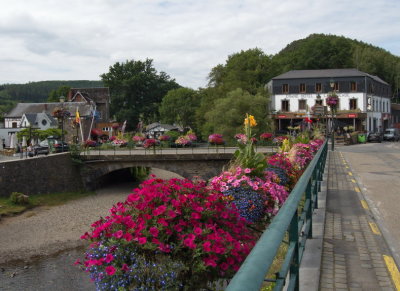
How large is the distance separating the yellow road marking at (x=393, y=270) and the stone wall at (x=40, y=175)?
2515 cm

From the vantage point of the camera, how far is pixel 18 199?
86.3ft

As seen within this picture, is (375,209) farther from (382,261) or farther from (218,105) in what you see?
(218,105)

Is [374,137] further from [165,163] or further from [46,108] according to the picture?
[46,108]

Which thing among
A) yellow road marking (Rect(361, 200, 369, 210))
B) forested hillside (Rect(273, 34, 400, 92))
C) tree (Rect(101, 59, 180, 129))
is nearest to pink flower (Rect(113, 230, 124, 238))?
yellow road marking (Rect(361, 200, 369, 210))

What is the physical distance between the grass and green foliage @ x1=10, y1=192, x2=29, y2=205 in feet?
0.72

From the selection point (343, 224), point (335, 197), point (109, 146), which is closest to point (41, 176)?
point (109, 146)

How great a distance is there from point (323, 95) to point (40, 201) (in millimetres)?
44928

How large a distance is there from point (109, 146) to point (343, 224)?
31216mm

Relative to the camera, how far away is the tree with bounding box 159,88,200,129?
8344 centimetres

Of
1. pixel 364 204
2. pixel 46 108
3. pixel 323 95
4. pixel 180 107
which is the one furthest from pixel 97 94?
pixel 364 204

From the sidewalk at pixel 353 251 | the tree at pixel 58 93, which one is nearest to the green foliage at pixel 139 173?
the sidewalk at pixel 353 251

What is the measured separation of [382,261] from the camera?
5.73 m

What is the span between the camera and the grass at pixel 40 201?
2491cm

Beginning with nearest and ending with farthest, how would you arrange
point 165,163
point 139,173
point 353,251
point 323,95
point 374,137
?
point 353,251 < point 165,163 < point 139,173 < point 374,137 < point 323,95
